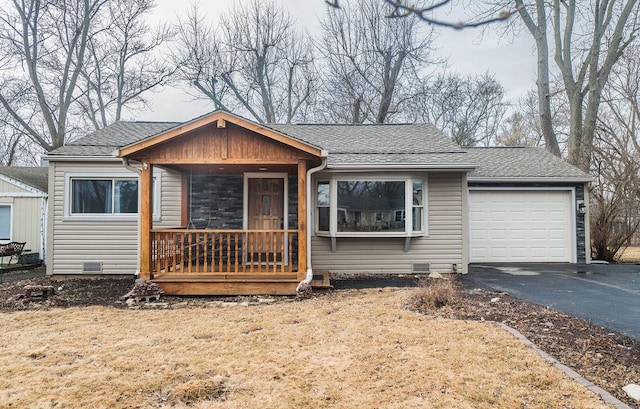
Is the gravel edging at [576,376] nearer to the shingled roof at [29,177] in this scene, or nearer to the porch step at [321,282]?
the porch step at [321,282]

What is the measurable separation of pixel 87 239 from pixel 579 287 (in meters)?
10.3

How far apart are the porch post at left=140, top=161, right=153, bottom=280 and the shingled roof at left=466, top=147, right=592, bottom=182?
25.5 feet

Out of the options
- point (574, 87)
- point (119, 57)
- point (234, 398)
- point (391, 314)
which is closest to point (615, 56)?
point (574, 87)

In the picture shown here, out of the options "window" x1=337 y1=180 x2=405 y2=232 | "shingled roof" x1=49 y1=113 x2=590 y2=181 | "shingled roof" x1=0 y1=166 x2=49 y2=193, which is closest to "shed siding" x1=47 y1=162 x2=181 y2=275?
"shingled roof" x1=49 y1=113 x2=590 y2=181

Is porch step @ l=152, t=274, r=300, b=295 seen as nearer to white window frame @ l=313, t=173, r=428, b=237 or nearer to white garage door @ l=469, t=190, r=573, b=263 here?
white window frame @ l=313, t=173, r=428, b=237

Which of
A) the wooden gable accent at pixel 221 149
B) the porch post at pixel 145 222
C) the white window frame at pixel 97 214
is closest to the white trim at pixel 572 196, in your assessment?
the wooden gable accent at pixel 221 149

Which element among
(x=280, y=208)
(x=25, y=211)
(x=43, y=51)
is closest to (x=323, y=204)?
(x=280, y=208)

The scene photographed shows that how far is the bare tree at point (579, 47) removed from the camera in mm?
12750

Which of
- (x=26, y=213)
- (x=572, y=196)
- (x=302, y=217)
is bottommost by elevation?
(x=302, y=217)

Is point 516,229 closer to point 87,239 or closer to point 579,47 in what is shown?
point 579,47

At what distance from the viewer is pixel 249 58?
19.5m

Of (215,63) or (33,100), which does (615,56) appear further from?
(33,100)

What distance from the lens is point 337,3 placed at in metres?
2.07

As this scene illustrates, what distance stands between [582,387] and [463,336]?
1305mm
